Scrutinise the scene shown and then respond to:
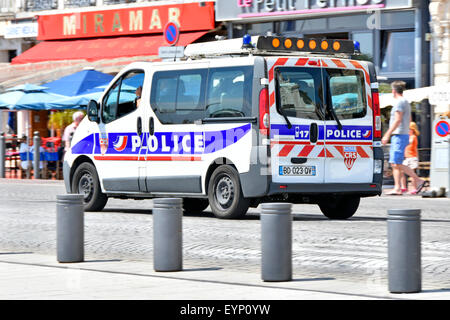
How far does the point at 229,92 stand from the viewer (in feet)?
48.1

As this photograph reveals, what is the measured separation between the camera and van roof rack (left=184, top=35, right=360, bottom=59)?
14555 millimetres

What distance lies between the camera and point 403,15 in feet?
91.3

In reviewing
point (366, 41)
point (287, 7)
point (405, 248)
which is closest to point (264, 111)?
point (405, 248)

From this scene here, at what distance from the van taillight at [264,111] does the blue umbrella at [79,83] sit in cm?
1376

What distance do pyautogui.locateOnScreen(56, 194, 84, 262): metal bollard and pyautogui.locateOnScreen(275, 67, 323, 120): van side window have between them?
4.70 metres

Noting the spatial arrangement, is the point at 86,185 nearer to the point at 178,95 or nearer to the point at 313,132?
the point at 178,95

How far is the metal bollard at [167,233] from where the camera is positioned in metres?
9.47

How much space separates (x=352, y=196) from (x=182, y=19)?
59.9 feet

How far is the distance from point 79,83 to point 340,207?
44.8 feet

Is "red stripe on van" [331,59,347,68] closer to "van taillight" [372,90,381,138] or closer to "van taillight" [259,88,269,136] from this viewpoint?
"van taillight" [372,90,381,138]

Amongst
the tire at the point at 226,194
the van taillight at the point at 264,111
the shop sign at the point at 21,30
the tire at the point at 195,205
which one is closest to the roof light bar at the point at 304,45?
the van taillight at the point at 264,111

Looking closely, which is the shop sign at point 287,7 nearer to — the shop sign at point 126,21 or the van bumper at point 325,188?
the shop sign at point 126,21
